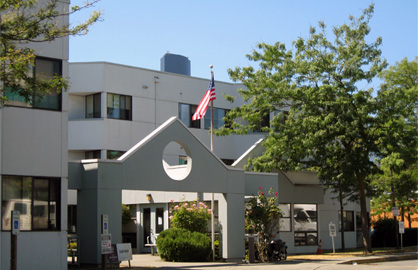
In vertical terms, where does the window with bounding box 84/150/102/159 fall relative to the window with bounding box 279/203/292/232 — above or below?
above

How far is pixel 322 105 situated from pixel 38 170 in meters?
15.3

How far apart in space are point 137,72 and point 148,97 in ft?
5.80

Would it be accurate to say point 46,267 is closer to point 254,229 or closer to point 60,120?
point 60,120

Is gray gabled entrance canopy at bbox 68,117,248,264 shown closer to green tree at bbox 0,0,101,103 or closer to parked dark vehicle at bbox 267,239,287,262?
parked dark vehicle at bbox 267,239,287,262

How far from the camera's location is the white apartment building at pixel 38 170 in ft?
60.1

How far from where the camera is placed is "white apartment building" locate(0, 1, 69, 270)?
18.3 metres

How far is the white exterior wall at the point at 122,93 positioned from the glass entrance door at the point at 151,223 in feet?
18.2

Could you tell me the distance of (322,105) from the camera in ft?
96.2

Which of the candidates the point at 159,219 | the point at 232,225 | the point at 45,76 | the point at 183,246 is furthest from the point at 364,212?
the point at 45,76

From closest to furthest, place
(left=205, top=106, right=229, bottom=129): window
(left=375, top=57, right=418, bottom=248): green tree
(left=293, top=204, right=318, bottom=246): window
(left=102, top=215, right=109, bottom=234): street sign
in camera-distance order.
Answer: (left=102, top=215, right=109, bottom=234): street sign < (left=375, top=57, right=418, bottom=248): green tree < (left=293, top=204, right=318, bottom=246): window < (left=205, top=106, right=229, bottom=129): window

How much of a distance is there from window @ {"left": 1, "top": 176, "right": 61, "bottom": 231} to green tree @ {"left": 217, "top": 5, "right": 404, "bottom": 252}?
13.5 metres

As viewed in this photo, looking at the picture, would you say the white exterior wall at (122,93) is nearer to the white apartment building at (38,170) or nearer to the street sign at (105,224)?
the white apartment building at (38,170)

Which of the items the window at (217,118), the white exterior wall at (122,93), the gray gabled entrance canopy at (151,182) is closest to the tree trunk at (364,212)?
the gray gabled entrance canopy at (151,182)

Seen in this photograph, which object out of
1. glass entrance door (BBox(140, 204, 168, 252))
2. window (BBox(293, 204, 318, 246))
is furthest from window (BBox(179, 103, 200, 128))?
window (BBox(293, 204, 318, 246))
